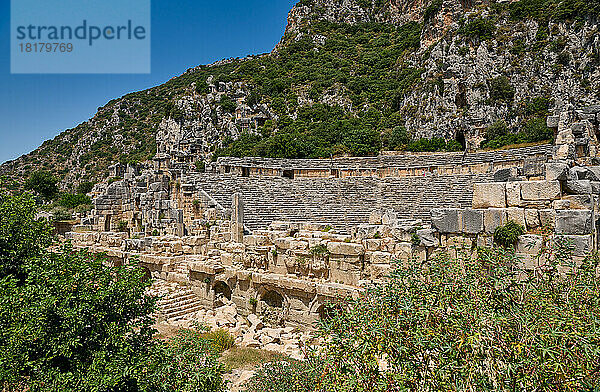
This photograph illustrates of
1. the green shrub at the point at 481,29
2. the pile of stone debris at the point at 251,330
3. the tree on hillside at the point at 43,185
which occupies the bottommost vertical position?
the pile of stone debris at the point at 251,330

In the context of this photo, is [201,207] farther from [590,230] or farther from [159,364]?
[590,230]

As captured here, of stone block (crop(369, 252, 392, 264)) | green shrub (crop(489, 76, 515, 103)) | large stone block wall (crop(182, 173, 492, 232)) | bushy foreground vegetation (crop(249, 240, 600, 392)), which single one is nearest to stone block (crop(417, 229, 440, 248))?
stone block (crop(369, 252, 392, 264))

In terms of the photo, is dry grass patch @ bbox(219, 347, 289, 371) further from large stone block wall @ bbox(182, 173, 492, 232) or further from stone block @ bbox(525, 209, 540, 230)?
large stone block wall @ bbox(182, 173, 492, 232)

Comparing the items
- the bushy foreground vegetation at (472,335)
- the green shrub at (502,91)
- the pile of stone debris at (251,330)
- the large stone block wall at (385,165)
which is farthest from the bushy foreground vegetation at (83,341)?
the green shrub at (502,91)

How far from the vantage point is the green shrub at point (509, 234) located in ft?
23.9

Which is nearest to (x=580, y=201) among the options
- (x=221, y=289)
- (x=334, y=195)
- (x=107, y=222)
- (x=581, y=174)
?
(x=581, y=174)

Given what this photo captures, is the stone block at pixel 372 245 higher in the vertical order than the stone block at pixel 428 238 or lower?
lower

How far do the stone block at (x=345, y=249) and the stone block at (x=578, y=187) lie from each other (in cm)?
475

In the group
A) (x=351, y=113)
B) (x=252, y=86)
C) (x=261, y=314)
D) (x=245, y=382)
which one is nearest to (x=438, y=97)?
(x=351, y=113)

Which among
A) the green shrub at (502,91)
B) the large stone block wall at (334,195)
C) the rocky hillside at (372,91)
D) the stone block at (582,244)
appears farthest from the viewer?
the green shrub at (502,91)

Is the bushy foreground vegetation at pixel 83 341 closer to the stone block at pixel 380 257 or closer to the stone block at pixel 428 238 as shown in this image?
the stone block at pixel 428 238

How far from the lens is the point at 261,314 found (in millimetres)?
11328

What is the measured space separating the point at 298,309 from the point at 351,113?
49.7m

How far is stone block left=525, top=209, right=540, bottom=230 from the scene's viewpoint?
7271 mm
